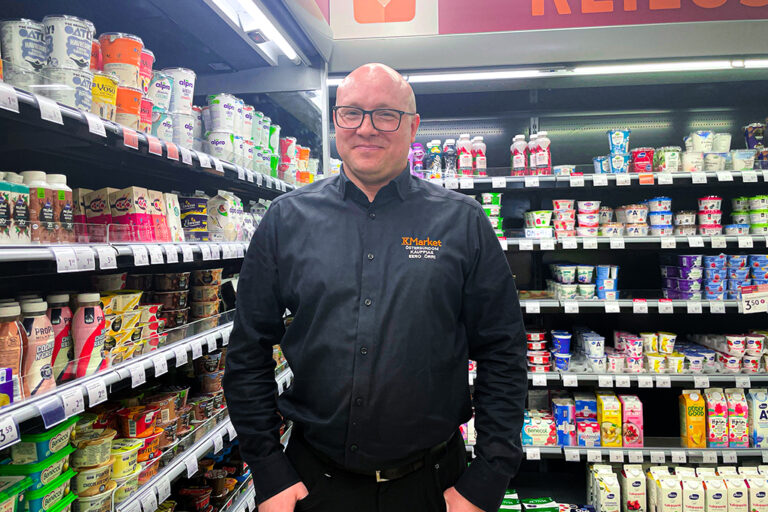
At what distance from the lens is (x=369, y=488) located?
125cm

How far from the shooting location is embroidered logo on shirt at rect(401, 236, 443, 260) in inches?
52.0

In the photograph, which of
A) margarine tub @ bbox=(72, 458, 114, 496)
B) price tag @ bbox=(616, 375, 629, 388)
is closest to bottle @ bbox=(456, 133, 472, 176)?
price tag @ bbox=(616, 375, 629, 388)

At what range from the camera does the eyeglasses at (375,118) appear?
1.30 metres

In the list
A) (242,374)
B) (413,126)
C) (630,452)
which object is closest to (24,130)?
(242,374)

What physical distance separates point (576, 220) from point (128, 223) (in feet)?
9.78

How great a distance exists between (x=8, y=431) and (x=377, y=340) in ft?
2.79

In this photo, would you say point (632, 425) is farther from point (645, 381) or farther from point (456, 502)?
point (456, 502)

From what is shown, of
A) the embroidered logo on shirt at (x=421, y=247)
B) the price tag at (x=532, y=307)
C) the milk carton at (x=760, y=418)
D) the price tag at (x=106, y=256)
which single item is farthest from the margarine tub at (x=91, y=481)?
the milk carton at (x=760, y=418)

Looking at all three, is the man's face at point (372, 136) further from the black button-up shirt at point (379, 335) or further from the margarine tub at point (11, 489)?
the margarine tub at point (11, 489)

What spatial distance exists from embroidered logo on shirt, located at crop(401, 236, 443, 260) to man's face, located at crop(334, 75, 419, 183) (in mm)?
203

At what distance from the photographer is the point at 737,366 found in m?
3.15

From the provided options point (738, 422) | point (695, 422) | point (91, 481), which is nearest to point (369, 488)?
point (91, 481)

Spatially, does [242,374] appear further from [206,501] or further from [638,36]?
[638,36]

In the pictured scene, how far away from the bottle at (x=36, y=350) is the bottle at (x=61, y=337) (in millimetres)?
53
